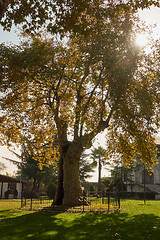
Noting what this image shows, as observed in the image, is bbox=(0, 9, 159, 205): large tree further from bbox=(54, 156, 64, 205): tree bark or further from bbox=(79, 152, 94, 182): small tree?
bbox=(79, 152, 94, 182): small tree

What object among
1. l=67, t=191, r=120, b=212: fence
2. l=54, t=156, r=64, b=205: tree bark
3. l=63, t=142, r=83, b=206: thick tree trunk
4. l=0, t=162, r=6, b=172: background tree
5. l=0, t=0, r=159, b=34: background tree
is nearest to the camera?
l=0, t=0, r=159, b=34: background tree

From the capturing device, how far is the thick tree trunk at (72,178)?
17641 millimetres

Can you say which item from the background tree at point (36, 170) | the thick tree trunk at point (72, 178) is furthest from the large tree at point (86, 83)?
the background tree at point (36, 170)

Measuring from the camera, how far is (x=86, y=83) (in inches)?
797

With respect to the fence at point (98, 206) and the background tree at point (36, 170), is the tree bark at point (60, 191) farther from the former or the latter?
the background tree at point (36, 170)

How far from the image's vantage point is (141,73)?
16.9 metres

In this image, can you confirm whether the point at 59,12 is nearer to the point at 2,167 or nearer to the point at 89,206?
the point at 89,206

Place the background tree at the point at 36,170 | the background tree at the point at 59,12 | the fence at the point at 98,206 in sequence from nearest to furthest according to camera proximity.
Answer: the background tree at the point at 59,12, the fence at the point at 98,206, the background tree at the point at 36,170

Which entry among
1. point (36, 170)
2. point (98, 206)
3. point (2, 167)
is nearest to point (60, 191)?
point (98, 206)

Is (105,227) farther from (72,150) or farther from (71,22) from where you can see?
(72,150)

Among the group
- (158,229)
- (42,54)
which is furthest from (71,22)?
(158,229)

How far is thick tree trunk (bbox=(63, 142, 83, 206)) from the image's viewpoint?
17.6 m

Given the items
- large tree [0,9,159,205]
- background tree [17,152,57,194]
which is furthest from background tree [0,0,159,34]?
background tree [17,152,57,194]

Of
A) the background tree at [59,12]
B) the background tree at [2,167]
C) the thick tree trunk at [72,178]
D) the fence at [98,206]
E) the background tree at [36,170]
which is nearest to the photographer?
the background tree at [59,12]
